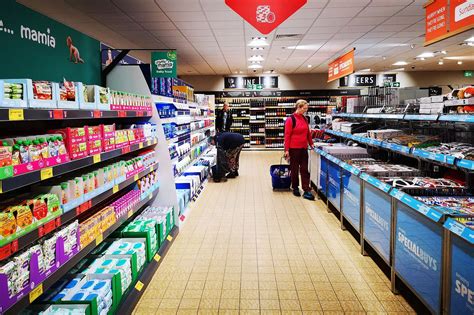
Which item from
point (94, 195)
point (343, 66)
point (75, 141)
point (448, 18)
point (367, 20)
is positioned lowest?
point (94, 195)

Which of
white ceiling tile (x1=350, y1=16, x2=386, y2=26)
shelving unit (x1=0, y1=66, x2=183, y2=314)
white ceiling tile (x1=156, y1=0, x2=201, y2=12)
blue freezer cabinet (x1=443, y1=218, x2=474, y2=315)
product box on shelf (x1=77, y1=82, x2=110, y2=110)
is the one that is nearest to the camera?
shelving unit (x1=0, y1=66, x2=183, y2=314)

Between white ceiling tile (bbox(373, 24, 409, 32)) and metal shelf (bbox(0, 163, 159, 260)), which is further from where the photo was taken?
white ceiling tile (bbox(373, 24, 409, 32))

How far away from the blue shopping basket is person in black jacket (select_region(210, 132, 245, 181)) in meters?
1.41

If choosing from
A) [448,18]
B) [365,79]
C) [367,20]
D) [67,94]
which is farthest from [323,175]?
[365,79]

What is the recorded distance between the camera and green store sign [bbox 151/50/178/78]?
6.34 m

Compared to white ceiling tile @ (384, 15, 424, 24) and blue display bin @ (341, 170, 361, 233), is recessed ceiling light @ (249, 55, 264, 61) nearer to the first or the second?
white ceiling tile @ (384, 15, 424, 24)

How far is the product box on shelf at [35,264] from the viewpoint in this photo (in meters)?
1.98

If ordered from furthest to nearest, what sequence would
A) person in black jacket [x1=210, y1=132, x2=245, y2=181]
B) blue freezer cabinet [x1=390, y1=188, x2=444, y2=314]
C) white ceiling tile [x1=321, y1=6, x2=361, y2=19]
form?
person in black jacket [x1=210, y1=132, x2=245, y2=181], white ceiling tile [x1=321, y1=6, x2=361, y2=19], blue freezer cabinet [x1=390, y1=188, x2=444, y2=314]

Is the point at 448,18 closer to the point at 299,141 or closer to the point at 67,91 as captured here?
the point at 299,141

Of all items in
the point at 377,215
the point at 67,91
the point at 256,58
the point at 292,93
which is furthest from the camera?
the point at 292,93

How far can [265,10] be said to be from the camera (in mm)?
4066

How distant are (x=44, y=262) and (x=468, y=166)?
298 cm

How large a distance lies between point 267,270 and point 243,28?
553 centimetres

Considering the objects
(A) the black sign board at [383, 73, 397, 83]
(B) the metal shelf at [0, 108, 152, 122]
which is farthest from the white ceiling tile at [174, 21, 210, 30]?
(A) the black sign board at [383, 73, 397, 83]
